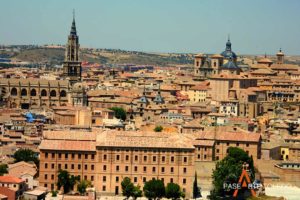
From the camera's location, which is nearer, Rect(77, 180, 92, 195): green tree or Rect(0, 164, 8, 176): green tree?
Rect(77, 180, 92, 195): green tree

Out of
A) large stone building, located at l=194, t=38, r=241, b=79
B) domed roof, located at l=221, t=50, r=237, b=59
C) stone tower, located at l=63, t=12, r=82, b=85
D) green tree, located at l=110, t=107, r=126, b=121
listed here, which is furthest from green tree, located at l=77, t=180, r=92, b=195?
domed roof, located at l=221, t=50, r=237, b=59

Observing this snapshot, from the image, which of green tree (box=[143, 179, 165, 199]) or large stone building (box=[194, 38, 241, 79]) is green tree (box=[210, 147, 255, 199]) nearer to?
green tree (box=[143, 179, 165, 199])

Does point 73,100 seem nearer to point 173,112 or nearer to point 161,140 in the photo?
point 173,112

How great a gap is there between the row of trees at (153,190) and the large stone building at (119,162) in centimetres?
94

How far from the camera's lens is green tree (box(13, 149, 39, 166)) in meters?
49.0

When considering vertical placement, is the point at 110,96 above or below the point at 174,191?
above

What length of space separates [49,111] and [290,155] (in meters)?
26.5

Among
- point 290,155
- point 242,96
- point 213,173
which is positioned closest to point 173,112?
point 242,96

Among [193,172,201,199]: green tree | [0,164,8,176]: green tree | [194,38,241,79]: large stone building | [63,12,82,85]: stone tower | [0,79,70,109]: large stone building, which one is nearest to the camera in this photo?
[0,164,8,176]: green tree

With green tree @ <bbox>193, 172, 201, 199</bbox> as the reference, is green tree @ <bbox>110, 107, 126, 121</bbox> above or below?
above

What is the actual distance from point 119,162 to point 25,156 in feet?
22.9

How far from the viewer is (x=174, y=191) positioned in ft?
145

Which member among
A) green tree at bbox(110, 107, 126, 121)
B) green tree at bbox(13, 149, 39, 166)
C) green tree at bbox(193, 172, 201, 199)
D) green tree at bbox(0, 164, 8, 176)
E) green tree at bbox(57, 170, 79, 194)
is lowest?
green tree at bbox(193, 172, 201, 199)

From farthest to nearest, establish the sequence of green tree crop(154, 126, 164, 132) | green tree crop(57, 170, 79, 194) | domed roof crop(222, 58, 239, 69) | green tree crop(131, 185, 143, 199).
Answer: domed roof crop(222, 58, 239, 69) < green tree crop(154, 126, 164, 132) < green tree crop(57, 170, 79, 194) < green tree crop(131, 185, 143, 199)
